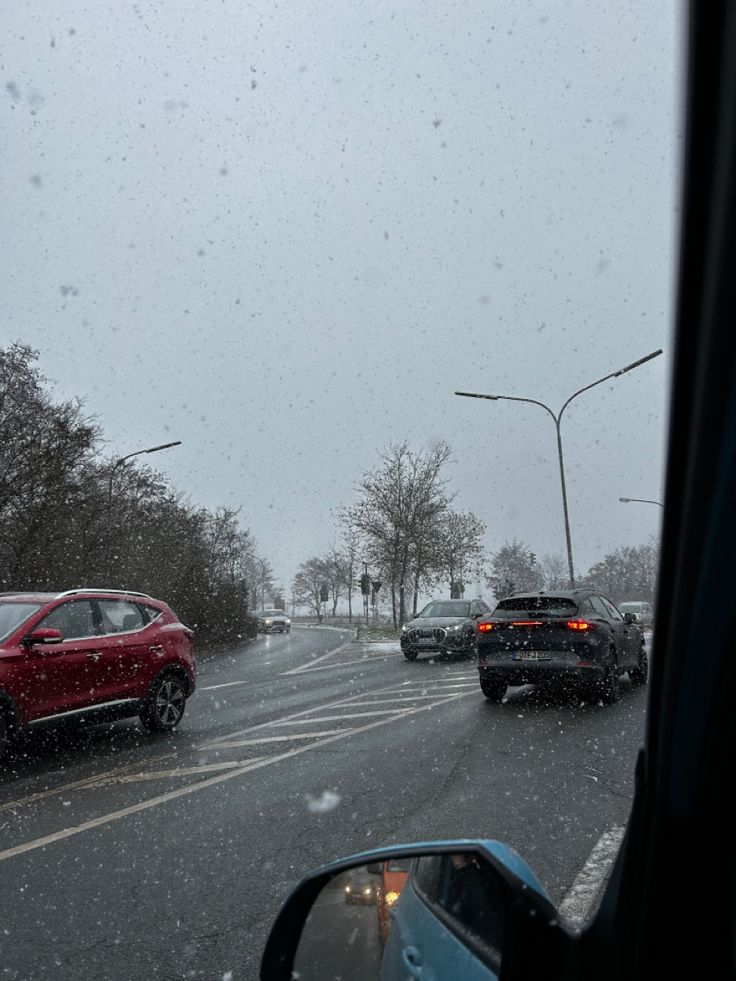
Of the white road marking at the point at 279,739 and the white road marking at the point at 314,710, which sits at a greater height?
the white road marking at the point at 279,739

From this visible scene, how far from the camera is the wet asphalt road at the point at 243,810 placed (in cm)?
385

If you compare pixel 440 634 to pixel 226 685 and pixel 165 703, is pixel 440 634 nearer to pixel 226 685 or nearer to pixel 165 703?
pixel 226 685

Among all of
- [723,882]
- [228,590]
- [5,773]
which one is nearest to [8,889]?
[5,773]

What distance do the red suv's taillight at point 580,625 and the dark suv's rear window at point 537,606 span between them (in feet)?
0.46

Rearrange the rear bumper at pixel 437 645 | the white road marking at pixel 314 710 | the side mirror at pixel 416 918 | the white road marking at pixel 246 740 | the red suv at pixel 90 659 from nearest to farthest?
the side mirror at pixel 416 918 → the white road marking at pixel 246 740 → the red suv at pixel 90 659 → the white road marking at pixel 314 710 → the rear bumper at pixel 437 645

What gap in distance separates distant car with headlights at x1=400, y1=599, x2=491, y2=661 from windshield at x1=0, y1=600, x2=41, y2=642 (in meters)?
13.6

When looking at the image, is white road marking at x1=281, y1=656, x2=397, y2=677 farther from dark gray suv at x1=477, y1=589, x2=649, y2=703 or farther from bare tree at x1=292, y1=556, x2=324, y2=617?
bare tree at x1=292, y1=556, x2=324, y2=617

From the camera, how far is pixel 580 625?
35.6ft

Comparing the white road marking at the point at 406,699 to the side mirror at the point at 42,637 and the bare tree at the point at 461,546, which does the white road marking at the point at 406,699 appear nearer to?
the side mirror at the point at 42,637

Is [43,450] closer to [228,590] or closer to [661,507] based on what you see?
[228,590]

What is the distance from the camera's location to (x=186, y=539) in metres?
31.1

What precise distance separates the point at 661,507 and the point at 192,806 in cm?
584

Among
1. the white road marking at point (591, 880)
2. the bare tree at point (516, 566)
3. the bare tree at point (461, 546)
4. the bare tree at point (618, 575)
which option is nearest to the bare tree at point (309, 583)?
the bare tree at point (516, 566)

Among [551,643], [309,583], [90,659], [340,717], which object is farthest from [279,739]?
[309,583]
